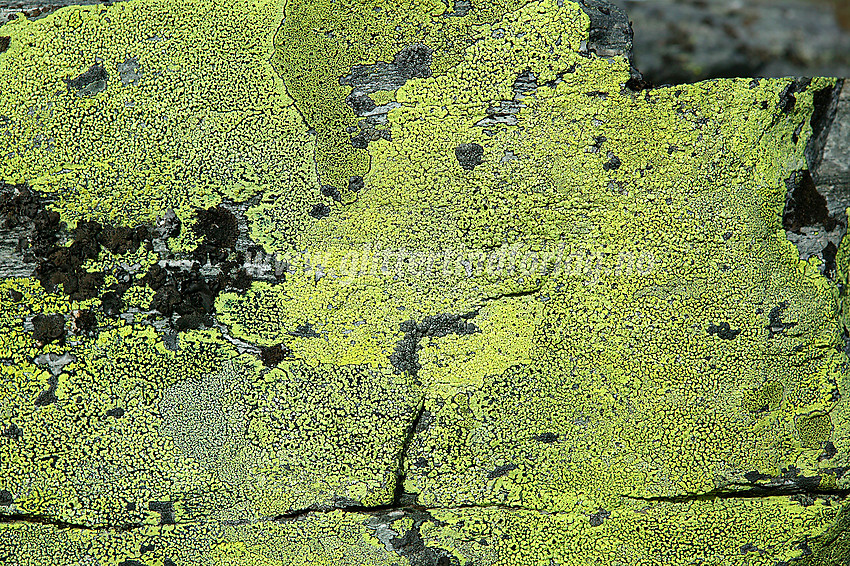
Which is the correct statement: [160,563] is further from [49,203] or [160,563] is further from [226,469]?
[49,203]

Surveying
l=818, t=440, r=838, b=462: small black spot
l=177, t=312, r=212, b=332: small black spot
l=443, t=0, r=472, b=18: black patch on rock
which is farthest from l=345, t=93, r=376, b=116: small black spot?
l=818, t=440, r=838, b=462: small black spot

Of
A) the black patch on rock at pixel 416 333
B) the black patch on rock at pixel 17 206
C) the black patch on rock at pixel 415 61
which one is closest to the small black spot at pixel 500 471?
the black patch on rock at pixel 416 333

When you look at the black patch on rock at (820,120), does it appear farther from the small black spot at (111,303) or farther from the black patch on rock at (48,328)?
the black patch on rock at (48,328)

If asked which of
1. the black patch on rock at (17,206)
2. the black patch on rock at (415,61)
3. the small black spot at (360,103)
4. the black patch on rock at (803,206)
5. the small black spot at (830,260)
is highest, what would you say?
the black patch on rock at (415,61)

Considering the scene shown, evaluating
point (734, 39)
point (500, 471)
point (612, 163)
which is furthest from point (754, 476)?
point (734, 39)

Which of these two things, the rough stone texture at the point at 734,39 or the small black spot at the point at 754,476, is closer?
the small black spot at the point at 754,476

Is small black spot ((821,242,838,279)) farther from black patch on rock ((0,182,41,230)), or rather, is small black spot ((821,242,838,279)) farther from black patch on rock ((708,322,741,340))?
black patch on rock ((0,182,41,230))

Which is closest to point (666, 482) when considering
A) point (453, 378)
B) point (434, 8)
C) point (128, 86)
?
point (453, 378)

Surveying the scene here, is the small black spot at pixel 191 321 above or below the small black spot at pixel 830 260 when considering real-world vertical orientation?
below
